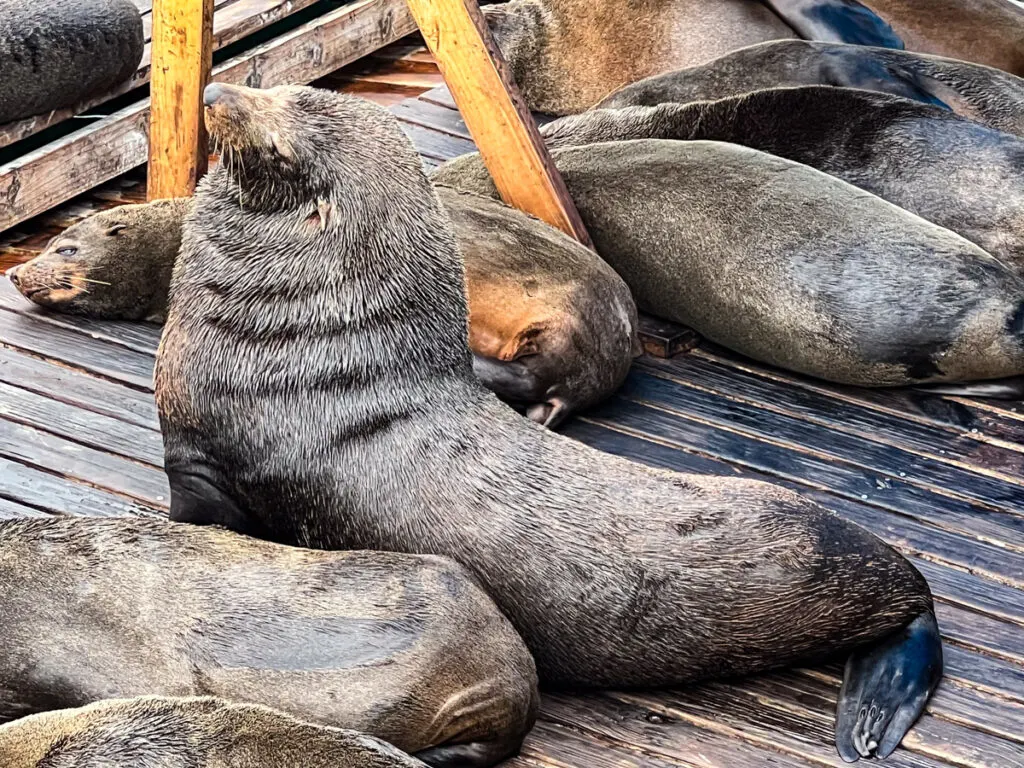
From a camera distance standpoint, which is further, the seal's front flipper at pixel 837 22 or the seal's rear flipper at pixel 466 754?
the seal's front flipper at pixel 837 22

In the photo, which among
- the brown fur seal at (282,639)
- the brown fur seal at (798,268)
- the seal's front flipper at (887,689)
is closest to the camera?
the brown fur seal at (282,639)

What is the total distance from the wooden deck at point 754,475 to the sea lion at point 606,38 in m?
2.48

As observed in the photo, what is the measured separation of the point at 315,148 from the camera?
3857 millimetres

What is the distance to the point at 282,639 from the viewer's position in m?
3.26

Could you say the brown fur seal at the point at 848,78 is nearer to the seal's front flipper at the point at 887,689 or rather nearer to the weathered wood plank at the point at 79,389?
the weathered wood plank at the point at 79,389

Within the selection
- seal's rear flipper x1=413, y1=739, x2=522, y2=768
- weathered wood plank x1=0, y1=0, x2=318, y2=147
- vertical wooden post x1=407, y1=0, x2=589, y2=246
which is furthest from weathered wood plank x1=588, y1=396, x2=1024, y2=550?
→ weathered wood plank x1=0, y1=0, x2=318, y2=147

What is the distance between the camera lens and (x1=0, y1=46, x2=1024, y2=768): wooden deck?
3.62 metres

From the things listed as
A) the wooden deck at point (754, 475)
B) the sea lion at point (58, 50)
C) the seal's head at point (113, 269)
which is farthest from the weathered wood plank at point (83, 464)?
the sea lion at point (58, 50)

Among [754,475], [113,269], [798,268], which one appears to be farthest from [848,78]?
[113,269]

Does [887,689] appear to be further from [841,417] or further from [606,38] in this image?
[606,38]

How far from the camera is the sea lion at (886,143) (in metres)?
5.58

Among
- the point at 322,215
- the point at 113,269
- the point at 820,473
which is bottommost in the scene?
the point at 820,473

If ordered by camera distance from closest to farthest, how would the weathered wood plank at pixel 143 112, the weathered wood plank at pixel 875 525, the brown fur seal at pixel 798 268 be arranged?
the weathered wood plank at pixel 875 525
the brown fur seal at pixel 798 268
the weathered wood plank at pixel 143 112

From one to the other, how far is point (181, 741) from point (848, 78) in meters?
4.84
